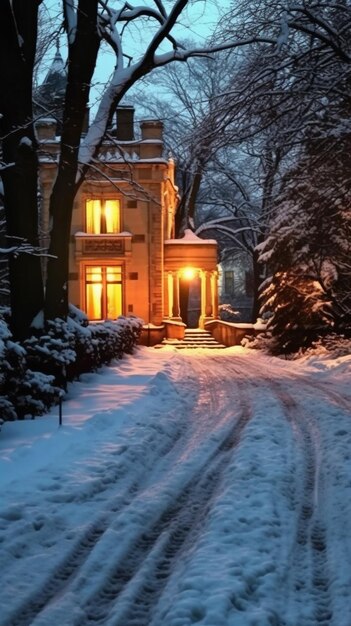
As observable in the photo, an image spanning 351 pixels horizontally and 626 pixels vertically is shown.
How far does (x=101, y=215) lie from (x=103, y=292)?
12.7ft

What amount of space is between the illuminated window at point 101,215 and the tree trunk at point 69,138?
20705 mm

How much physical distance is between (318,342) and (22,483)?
56.7 ft

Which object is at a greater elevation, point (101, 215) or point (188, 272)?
point (101, 215)

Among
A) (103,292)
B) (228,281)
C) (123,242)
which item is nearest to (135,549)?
(123,242)

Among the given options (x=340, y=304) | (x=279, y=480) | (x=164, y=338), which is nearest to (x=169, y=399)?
(x=279, y=480)

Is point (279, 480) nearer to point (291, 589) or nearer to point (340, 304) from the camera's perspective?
point (291, 589)

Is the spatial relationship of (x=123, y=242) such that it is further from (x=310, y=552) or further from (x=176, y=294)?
(x=310, y=552)

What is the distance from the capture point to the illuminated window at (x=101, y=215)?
33.7m

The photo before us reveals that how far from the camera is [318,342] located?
888 inches

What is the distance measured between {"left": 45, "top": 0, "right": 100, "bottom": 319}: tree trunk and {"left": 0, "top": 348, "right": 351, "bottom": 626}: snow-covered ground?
2884 millimetres

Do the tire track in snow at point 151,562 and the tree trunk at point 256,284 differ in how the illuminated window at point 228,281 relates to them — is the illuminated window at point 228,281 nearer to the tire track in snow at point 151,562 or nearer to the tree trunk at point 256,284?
the tree trunk at point 256,284

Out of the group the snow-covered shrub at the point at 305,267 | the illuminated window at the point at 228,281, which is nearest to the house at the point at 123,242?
the snow-covered shrub at the point at 305,267

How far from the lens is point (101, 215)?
1328 inches

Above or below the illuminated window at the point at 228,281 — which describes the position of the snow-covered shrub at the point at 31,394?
below
